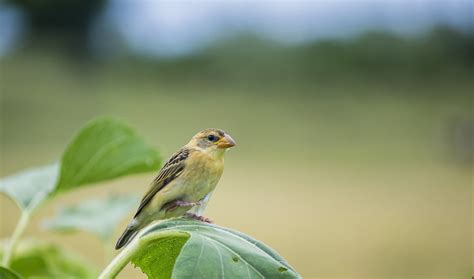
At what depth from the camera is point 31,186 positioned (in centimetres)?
270

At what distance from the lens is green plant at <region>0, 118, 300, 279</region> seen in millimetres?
1717

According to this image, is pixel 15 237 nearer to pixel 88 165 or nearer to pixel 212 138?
pixel 88 165

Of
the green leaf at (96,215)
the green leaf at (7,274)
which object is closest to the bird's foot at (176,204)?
the green leaf at (96,215)

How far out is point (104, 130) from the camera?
272 centimetres

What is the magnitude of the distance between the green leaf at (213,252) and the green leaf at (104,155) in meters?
0.67

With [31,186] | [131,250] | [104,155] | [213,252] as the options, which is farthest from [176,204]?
[213,252]

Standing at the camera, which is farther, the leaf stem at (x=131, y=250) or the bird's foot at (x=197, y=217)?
the bird's foot at (x=197, y=217)

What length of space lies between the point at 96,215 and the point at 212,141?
87 cm

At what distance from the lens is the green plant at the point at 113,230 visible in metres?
1.72

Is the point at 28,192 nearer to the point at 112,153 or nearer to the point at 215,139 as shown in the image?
the point at 112,153

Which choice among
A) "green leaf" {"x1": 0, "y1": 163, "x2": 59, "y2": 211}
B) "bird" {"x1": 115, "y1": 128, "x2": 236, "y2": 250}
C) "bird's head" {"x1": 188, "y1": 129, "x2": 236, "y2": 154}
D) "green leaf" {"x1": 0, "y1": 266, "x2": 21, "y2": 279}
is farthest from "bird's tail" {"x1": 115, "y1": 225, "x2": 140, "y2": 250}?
"green leaf" {"x1": 0, "y1": 266, "x2": 21, "y2": 279}

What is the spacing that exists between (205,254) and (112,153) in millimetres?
1084

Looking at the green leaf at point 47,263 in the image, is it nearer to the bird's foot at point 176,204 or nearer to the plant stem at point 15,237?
the plant stem at point 15,237

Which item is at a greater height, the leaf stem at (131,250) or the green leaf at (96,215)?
the green leaf at (96,215)
